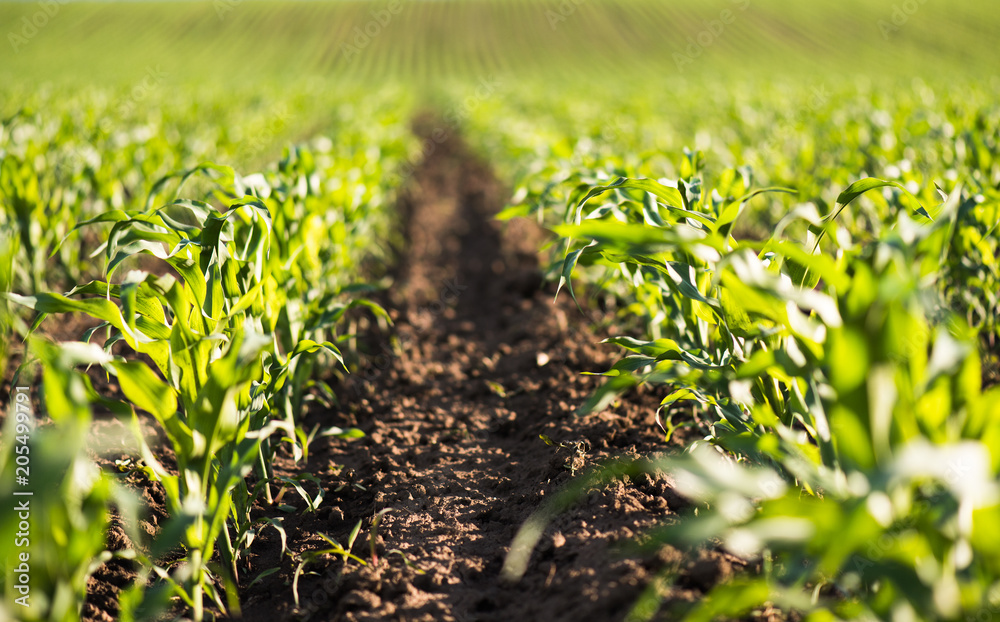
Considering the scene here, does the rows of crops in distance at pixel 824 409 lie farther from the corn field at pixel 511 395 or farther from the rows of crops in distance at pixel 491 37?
the rows of crops in distance at pixel 491 37

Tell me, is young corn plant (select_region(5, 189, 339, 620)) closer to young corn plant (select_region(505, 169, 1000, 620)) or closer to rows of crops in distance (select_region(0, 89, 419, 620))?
rows of crops in distance (select_region(0, 89, 419, 620))

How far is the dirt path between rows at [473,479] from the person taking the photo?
5.59ft

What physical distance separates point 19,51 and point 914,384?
177 ft

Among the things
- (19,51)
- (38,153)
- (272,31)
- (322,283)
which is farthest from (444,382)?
(272,31)

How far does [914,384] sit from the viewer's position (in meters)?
1.11

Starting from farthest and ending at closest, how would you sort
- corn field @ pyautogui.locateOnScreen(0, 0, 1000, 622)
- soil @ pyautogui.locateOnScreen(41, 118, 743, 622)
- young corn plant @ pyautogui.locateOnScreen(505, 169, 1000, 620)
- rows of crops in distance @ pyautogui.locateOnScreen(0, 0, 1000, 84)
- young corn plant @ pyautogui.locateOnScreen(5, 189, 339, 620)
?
rows of crops in distance @ pyautogui.locateOnScreen(0, 0, 1000, 84)
soil @ pyautogui.locateOnScreen(41, 118, 743, 622)
young corn plant @ pyautogui.locateOnScreen(5, 189, 339, 620)
corn field @ pyautogui.locateOnScreen(0, 0, 1000, 622)
young corn plant @ pyautogui.locateOnScreen(505, 169, 1000, 620)

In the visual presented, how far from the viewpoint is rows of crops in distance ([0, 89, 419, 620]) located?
1.14 m

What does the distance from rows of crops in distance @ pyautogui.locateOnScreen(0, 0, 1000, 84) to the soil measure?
116ft

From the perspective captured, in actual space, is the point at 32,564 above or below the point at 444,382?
above

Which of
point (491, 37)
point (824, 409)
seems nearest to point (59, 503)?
point (824, 409)

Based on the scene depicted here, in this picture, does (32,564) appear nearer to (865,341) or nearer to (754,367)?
(754,367)

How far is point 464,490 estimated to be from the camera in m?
2.35

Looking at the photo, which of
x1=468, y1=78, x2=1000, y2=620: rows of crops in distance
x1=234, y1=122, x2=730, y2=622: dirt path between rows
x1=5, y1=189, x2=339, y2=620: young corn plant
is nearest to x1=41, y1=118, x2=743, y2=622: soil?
x1=234, y1=122, x2=730, y2=622: dirt path between rows

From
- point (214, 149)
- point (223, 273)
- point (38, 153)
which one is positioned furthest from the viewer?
point (214, 149)
